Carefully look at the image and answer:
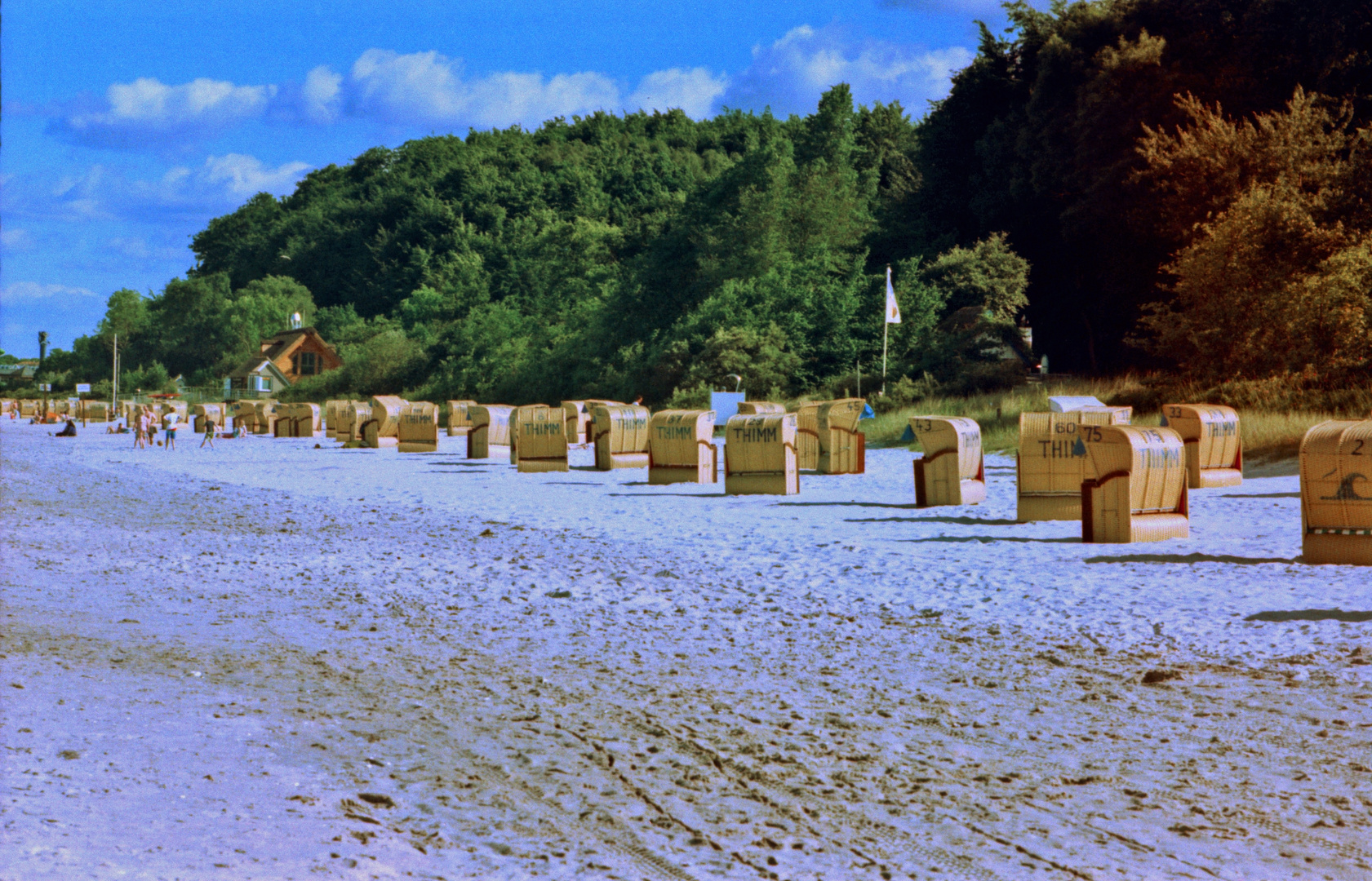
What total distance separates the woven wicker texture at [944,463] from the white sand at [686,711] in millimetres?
3859

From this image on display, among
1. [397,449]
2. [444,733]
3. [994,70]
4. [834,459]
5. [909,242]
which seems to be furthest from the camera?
[909,242]

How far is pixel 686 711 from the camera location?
6645 millimetres

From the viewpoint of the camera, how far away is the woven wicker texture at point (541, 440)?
1095 inches

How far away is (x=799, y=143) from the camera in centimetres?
6994

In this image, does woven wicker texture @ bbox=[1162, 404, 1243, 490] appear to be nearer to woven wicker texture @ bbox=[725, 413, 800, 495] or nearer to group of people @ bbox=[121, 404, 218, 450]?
woven wicker texture @ bbox=[725, 413, 800, 495]

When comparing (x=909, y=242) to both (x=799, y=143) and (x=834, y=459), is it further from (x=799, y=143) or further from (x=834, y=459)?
(x=834, y=459)

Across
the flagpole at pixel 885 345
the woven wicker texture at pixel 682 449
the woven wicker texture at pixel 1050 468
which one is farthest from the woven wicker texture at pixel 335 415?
the woven wicker texture at pixel 1050 468

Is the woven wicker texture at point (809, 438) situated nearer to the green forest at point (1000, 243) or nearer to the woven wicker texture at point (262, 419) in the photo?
the green forest at point (1000, 243)

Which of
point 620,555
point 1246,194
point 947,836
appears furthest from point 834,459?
point 947,836

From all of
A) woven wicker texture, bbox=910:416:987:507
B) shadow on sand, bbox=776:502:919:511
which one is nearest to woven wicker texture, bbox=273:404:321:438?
shadow on sand, bbox=776:502:919:511

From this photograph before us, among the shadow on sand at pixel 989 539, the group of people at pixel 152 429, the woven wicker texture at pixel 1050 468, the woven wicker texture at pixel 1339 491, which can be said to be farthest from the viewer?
the group of people at pixel 152 429

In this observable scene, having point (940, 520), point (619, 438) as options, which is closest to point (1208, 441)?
point (940, 520)

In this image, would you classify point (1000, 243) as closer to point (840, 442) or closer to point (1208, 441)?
point (840, 442)

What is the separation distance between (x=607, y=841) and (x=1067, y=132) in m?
43.1
